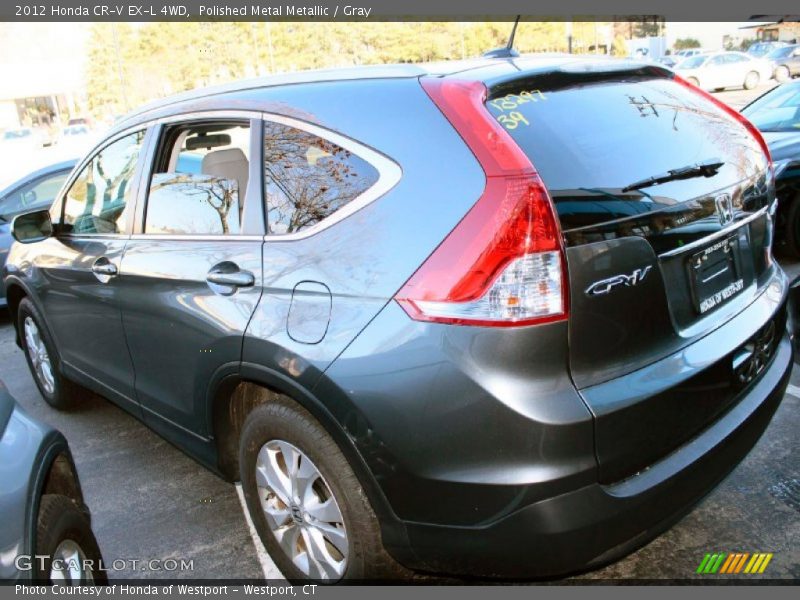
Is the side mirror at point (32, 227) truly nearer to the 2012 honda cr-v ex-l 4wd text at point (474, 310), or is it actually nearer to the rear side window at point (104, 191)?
the rear side window at point (104, 191)

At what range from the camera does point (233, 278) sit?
2.51m

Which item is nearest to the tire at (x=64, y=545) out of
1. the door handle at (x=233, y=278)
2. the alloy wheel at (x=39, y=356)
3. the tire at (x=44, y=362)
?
the door handle at (x=233, y=278)

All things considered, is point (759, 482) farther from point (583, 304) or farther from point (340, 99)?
point (340, 99)

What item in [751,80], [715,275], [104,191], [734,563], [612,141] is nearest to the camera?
[612,141]

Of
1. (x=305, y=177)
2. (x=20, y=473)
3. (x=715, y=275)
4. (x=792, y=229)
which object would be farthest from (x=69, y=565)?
(x=792, y=229)

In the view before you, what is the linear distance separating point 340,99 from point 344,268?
62 centimetres

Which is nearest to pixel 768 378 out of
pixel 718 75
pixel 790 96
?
pixel 790 96

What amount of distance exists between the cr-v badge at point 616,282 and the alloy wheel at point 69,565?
1684mm

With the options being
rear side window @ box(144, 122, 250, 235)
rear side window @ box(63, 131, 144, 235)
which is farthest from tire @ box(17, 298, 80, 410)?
rear side window @ box(144, 122, 250, 235)

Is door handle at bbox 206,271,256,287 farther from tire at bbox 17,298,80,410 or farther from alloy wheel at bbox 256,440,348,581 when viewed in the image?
tire at bbox 17,298,80,410

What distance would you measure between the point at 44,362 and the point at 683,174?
4123 mm

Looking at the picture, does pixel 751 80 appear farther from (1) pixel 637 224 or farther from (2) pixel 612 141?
(1) pixel 637 224

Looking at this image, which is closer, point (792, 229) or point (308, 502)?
point (308, 502)

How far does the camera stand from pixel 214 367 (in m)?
2.64
